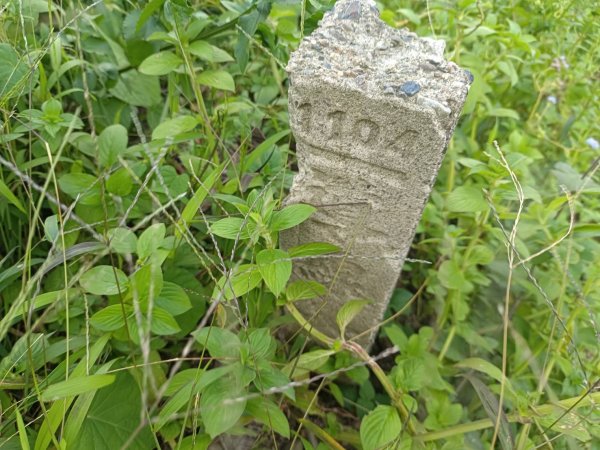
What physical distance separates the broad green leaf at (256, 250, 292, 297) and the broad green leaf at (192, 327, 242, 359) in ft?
0.45

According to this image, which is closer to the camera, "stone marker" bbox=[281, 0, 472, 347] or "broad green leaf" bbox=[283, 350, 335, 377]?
"stone marker" bbox=[281, 0, 472, 347]

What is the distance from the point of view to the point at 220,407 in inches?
41.7

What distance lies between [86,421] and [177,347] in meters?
0.33

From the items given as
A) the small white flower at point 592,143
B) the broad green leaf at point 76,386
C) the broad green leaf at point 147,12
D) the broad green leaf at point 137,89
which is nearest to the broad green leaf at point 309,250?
the broad green leaf at point 76,386

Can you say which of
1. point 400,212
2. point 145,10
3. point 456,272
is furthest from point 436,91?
point 145,10

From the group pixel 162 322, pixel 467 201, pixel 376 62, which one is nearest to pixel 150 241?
pixel 162 322

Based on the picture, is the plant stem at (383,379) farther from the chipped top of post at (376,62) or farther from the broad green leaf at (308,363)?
the chipped top of post at (376,62)

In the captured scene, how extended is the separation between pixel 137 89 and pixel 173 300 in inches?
39.6

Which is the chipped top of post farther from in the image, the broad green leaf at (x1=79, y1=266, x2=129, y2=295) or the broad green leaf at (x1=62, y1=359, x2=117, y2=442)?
the broad green leaf at (x1=62, y1=359, x2=117, y2=442)

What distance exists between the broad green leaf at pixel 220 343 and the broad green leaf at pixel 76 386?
0.20 m

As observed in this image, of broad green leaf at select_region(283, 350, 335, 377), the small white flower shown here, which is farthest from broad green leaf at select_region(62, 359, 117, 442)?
the small white flower

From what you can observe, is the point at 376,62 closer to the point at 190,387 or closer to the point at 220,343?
the point at 220,343

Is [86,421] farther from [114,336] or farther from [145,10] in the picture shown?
[145,10]

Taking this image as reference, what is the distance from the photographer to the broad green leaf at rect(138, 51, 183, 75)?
5.01 ft
